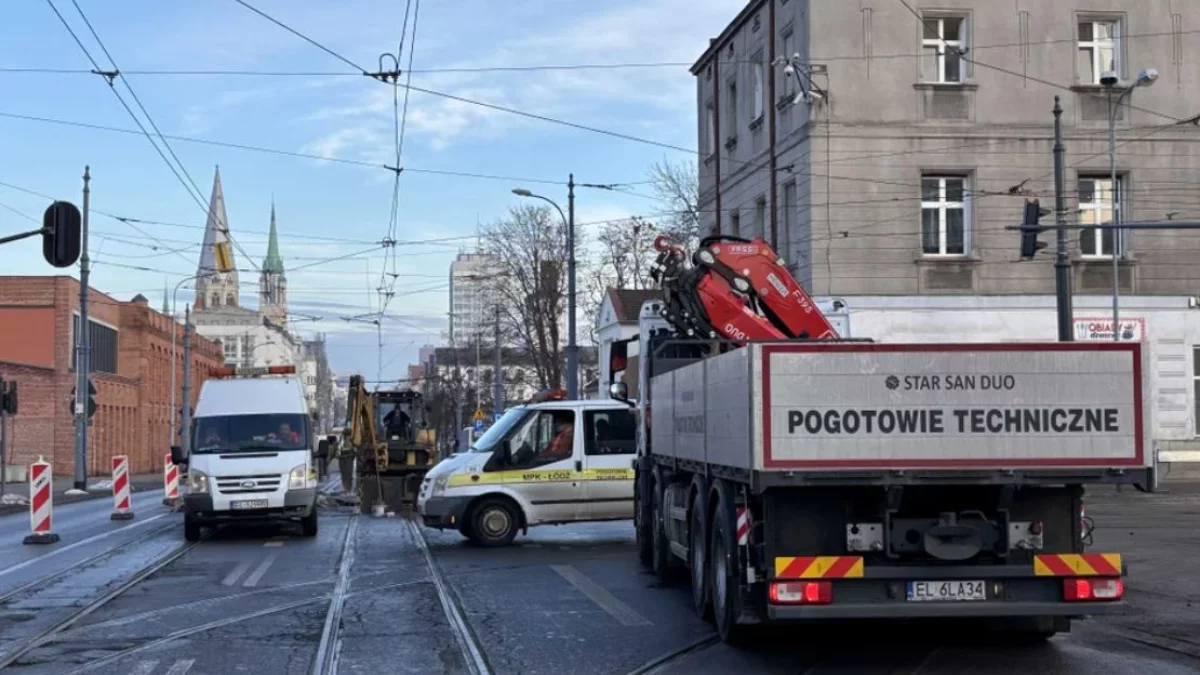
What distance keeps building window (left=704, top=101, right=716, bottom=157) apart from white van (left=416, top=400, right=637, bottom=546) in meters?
21.2

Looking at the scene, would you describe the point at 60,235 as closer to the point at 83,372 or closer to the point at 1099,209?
the point at 83,372

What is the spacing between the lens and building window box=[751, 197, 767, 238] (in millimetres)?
35094

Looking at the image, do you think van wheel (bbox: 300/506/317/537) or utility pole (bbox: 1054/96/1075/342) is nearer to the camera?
van wheel (bbox: 300/506/317/537)

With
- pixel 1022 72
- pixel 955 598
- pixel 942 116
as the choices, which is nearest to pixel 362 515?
pixel 942 116

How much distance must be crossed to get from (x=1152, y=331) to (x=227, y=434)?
841 inches

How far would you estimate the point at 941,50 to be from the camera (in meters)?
32.1

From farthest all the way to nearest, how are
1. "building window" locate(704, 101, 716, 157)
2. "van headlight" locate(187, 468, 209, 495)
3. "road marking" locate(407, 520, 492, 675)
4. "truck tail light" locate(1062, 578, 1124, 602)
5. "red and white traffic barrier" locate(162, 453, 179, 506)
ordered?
"building window" locate(704, 101, 716, 157) < "red and white traffic barrier" locate(162, 453, 179, 506) < "van headlight" locate(187, 468, 209, 495) < "road marking" locate(407, 520, 492, 675) < "truck tail light" locate(1062, 578, 1124, 602)

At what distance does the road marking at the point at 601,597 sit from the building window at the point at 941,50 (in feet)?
64.3

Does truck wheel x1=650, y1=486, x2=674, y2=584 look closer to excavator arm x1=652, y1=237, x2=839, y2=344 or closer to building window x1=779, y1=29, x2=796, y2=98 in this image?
excavator arm x1=652, y1=237, x2=839, y2=344

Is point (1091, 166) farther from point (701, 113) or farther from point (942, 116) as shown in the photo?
point (701, 113)

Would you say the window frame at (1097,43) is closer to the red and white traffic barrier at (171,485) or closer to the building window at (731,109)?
the building window at (731,109)

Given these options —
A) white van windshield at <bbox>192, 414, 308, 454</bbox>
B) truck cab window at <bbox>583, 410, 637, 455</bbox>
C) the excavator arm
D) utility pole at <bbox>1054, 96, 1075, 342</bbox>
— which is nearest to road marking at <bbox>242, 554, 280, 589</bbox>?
white van windshield at <bbox>192, 414, 308, 454</bbox>

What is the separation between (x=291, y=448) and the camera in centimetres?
2206

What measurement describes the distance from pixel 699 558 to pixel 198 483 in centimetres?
1151
